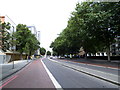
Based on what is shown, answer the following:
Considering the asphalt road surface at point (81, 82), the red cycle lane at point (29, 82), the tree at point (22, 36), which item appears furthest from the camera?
the tree at point (22, 36)

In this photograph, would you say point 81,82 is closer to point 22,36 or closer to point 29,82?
point 29,82

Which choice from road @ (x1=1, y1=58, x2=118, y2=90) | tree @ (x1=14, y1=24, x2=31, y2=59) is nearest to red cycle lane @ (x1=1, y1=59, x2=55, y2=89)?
road @ (x1=1, y1=58, x2=118, y2=90)

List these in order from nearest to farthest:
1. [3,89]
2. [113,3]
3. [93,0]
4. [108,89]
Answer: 1. [108,89]
2. [3,89]
3. [113,3]
4. [93,0]

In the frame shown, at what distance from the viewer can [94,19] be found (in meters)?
18.1

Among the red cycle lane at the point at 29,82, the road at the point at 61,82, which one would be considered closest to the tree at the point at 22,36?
the red cycle lane at the point at 29,82

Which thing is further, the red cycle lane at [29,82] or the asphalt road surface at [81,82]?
the red cycle lane at [29,82]

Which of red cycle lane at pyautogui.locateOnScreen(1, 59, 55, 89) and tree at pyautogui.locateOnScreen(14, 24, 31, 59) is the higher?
tree at pyautogui.locateOnScreen(14, 24, 31, 59)

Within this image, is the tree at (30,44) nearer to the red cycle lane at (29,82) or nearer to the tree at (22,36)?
the tree at (22,36)

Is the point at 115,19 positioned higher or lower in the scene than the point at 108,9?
lower

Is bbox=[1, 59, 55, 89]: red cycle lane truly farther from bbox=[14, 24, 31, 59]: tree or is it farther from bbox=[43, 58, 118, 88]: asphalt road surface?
bbox=[14, 24, 31, 59]: tree

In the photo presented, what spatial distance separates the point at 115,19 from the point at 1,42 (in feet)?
51.3

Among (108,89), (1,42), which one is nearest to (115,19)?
(108,89)

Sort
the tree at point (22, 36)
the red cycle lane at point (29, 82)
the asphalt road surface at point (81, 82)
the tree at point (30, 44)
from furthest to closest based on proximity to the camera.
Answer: the tree at point (30, 44)
the tree at point (22, 36)
the red cycle lane at point (29, 82)
the asphalt road surface at point (81, 82)

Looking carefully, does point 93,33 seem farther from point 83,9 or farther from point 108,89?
point 108,89
